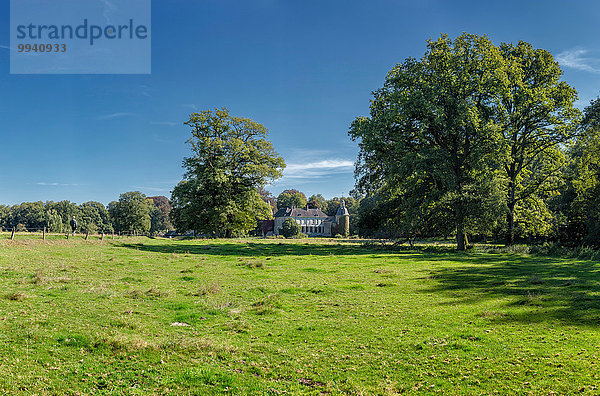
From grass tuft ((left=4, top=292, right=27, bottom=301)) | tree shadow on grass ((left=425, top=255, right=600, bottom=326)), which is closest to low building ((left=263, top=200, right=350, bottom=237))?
tree shadow on grass ((left=425, top=255, right=600, bottom=326))

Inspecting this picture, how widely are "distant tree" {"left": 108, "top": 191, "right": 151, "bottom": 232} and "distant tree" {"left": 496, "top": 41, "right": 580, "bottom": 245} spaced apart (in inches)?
4089

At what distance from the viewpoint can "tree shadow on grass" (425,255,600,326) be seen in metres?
11.5

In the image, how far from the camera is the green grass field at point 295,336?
6.97 meters

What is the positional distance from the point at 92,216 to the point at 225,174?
402 feet

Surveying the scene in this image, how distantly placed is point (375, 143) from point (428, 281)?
24.0 metres

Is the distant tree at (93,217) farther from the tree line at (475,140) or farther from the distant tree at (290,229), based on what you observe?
the tree line at (475,140)

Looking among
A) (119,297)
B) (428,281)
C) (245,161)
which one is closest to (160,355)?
(119,297)

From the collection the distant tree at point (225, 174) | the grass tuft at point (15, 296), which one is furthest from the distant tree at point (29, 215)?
the grass tuft at point (15, 296)

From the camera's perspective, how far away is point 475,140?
3928 cm

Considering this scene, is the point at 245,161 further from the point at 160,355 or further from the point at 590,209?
the point at 160,355

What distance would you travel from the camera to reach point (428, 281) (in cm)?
1878

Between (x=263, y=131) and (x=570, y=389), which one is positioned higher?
(x=263, y=131)

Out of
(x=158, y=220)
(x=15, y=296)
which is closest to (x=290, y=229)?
(x=158, y=220)

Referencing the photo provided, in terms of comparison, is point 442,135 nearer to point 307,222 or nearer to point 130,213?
point 130,213
